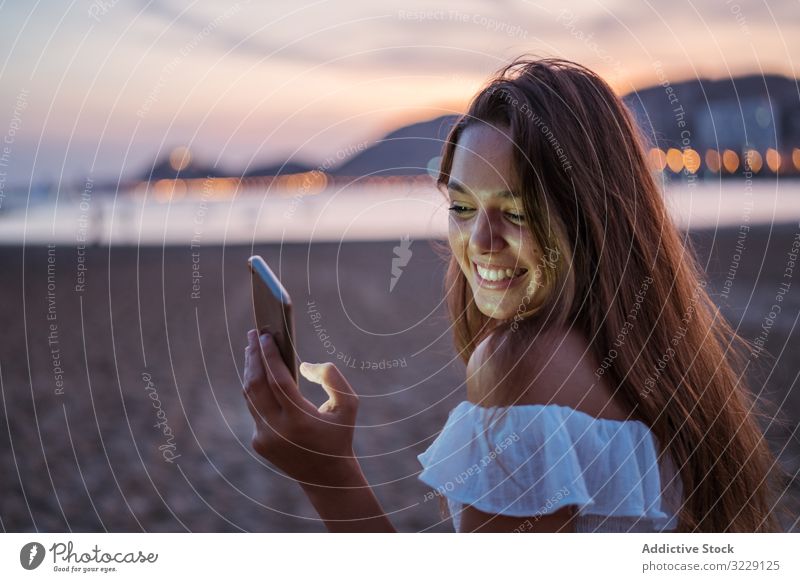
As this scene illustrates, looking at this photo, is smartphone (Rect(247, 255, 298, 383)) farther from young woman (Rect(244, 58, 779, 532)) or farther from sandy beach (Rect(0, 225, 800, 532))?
sandy beach (Rect(0, 225, 800, 532))

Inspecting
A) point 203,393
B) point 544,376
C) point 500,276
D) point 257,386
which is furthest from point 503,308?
point 203,393

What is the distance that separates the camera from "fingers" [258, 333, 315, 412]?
84cm

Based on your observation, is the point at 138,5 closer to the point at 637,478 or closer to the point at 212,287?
the point at 637,478

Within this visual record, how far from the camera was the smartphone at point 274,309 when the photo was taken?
0.81m

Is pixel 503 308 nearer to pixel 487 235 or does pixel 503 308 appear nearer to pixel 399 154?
pixel 487 235

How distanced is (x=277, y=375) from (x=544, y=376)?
0.85 ft

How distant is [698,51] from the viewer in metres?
1.38

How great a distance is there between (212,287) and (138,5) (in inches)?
143

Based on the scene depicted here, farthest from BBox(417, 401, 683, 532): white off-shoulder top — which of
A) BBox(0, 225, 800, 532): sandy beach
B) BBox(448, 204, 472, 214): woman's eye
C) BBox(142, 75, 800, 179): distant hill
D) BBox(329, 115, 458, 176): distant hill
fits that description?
BBox(0, 225, 800, 532): sandy beach

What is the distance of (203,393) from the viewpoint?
110 inches

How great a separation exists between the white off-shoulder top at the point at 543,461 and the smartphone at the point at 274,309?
167mm

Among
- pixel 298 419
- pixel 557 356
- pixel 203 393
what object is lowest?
pixel 203 393

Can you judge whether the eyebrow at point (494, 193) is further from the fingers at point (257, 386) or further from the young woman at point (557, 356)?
the fingers at point (257, 386)

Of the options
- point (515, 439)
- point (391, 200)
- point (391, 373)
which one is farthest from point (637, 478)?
point (391, 373)
